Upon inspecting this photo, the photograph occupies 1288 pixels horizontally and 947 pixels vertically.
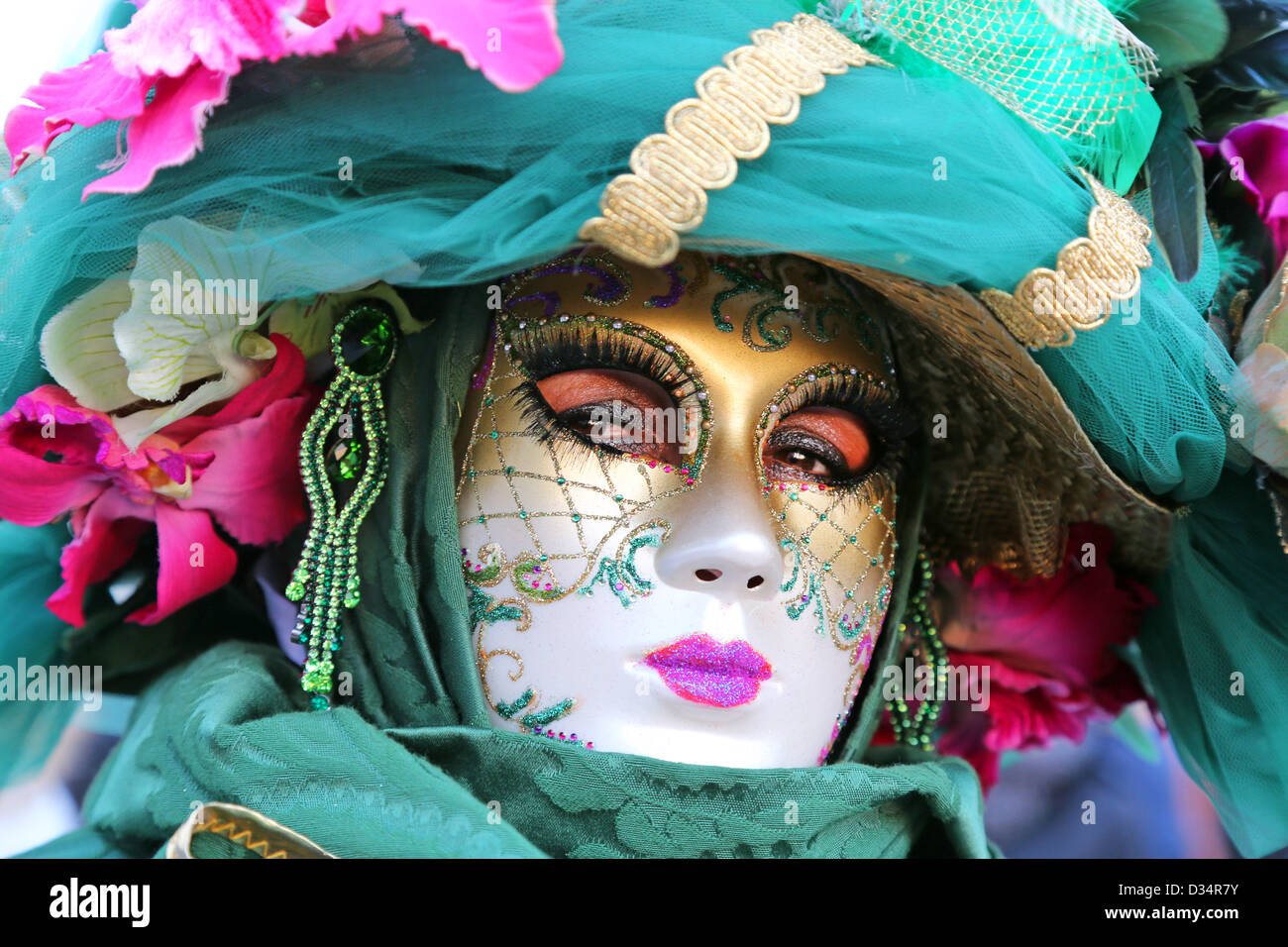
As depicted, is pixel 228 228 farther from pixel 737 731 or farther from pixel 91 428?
pixel 737 731

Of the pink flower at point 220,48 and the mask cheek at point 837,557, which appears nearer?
the pink flower at point 220,48

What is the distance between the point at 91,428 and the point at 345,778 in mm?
458

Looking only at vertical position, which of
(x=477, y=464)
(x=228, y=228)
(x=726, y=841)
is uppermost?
(x=228, y=228)


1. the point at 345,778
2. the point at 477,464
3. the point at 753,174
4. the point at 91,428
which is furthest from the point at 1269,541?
the point at 91,428

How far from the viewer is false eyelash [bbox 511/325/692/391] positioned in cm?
142

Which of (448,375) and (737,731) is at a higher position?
(448,375)

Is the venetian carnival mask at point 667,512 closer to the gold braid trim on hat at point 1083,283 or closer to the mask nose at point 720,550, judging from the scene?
the mask nose at point 720,550

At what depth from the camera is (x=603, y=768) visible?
1.31 metres

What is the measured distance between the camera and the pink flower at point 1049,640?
1.83m

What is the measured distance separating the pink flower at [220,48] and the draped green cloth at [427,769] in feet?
1.24

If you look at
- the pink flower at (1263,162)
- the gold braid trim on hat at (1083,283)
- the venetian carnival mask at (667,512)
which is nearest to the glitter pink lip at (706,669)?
the venetian carnival mask at (667,512)

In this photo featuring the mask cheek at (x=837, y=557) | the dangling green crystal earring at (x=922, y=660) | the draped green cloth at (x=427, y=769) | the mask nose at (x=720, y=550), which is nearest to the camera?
the draped green cloth at (x=427, y=769)

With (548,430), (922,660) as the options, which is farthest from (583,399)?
(922,660)

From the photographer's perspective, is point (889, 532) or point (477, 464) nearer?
point (477, 464)
